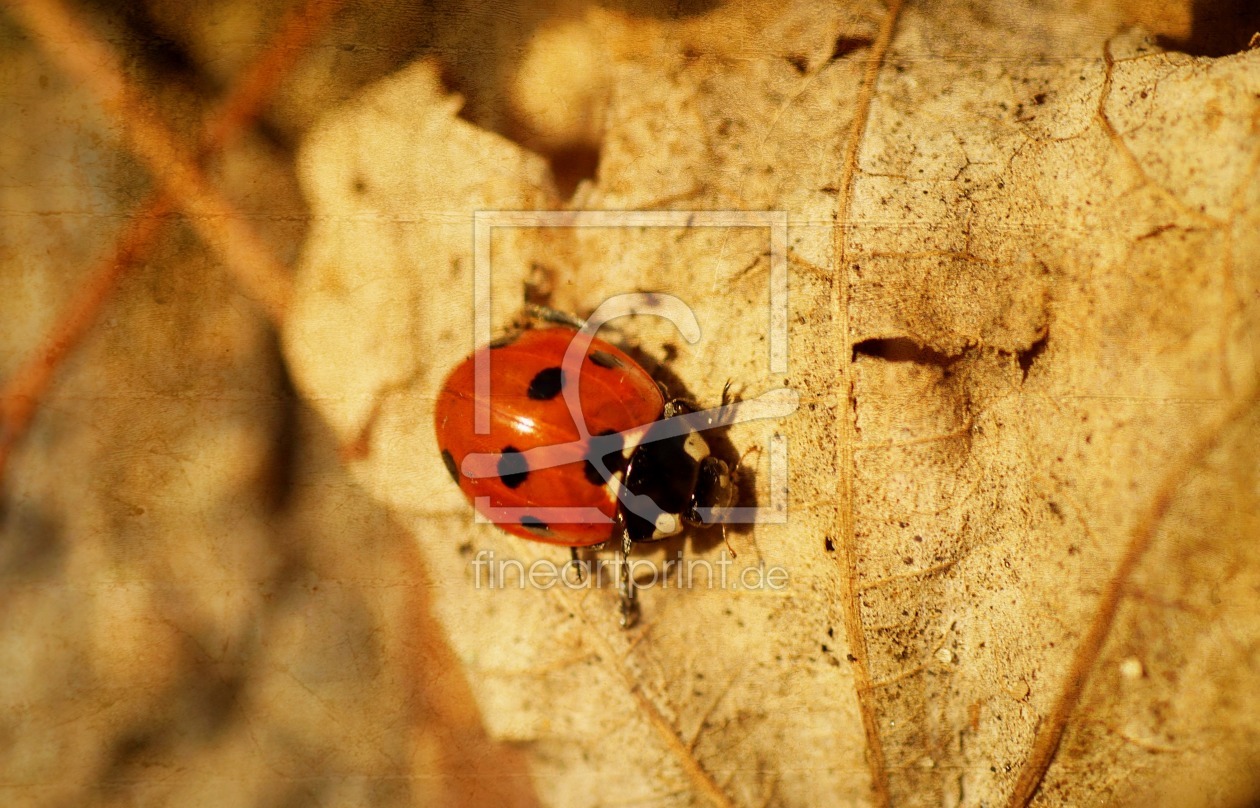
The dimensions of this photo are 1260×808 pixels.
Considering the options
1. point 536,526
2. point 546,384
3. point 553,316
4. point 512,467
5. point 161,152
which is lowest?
point 536,526

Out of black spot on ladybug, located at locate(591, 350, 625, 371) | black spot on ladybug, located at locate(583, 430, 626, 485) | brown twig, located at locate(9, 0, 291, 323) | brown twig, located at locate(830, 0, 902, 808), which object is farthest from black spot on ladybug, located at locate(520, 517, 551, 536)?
brown twig, located at locate(9, 0, 291, 323)

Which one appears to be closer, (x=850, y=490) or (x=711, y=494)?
(x=850, y=490)

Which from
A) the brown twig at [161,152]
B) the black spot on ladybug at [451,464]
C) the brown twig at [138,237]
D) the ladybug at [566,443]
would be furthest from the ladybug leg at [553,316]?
the brown twig at [138,237]

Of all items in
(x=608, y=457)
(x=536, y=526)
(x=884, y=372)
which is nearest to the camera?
(x=884, y=372)

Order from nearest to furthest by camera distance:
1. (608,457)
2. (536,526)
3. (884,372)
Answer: (884,372) → (536,526) → (608,457)

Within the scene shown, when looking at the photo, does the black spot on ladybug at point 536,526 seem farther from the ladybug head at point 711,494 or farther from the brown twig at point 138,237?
the brown twig at point 138,237

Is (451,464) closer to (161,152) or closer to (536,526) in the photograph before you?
(536,526)

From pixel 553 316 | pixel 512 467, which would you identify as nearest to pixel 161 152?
pixel 553 316
